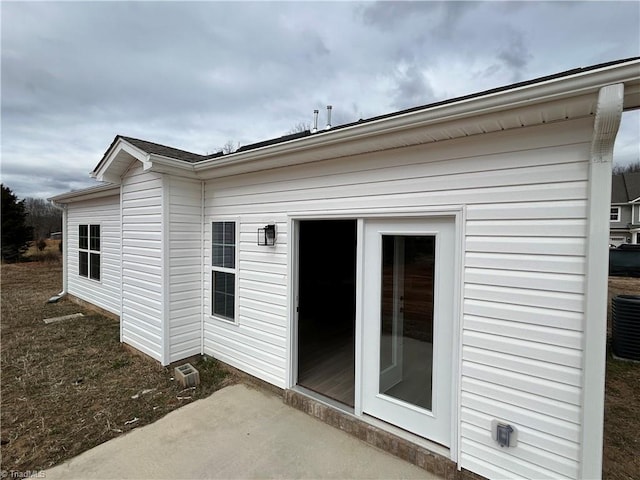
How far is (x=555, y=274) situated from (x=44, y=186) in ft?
142

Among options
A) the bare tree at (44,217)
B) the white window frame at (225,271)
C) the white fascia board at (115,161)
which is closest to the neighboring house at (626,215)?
the white window frame at (225,271)

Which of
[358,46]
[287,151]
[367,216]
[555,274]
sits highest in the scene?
[358,46]

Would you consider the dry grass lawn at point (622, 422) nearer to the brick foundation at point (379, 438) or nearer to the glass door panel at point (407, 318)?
the brick foundation at point (379, 438)

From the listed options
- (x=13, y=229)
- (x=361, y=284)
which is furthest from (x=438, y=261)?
(x=13, y=229)

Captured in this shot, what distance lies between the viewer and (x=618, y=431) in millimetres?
2982

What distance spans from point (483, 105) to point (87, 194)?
27.0ft

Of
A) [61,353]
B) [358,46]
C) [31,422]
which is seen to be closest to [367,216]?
[31,422]

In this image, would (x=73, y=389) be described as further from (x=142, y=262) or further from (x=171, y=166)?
(x=171, y=166)

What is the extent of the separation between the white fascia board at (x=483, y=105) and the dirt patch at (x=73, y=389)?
10.5ft

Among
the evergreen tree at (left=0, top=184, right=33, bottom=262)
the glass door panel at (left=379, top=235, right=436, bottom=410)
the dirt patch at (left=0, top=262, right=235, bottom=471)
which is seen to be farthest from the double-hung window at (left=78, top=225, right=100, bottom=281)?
the evergreen tree at (left=0, top=184, right=33, bottom=262)

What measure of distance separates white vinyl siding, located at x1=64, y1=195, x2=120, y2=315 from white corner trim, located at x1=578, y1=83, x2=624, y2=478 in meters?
7.57

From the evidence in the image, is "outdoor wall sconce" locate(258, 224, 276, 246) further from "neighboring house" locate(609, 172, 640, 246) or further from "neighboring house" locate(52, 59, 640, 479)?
"neighboring house" locate(609, 172, 640, 246)

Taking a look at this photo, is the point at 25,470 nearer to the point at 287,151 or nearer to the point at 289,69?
the point at 287,151

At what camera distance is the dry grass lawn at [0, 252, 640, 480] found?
2.71m
